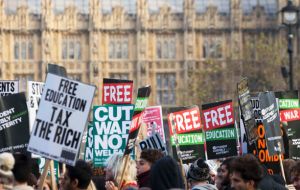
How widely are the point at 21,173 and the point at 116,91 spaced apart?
970 cm

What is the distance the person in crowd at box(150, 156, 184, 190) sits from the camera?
11.8 meters

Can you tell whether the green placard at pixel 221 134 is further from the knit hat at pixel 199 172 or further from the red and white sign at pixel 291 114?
the knit hat at pixel 199 172

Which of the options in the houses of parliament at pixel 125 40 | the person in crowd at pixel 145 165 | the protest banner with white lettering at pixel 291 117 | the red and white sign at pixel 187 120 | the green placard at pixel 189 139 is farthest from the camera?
A: the houses of parliament at pixel 125 40

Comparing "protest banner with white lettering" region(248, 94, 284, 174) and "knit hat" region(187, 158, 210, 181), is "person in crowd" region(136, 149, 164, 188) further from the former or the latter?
"protest banner with white lettering" region(248, 94, 284, 174)

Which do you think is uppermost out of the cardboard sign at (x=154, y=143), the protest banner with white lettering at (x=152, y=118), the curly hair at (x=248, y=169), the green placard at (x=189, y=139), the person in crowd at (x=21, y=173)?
the curly hair at (x=248, y=169)

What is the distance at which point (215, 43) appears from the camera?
71812 millimetres

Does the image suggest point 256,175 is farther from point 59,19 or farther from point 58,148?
point 59,19

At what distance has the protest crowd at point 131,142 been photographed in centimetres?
1185

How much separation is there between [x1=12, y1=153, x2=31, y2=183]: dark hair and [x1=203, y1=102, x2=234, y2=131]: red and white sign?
382 inches

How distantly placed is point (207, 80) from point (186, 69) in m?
6.96

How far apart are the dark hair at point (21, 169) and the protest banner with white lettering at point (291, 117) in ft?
27.8

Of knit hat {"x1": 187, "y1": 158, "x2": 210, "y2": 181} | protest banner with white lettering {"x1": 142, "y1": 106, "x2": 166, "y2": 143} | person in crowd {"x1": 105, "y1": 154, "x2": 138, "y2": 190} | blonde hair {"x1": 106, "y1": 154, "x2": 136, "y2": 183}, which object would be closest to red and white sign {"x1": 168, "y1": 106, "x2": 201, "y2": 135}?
protest banner with white lettering {"x1": 142, "y1": 106, "x2": 166, "y2": 143}

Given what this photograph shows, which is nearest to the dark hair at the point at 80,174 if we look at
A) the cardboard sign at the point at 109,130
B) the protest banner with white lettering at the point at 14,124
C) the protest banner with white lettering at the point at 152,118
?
the protest banner with white lettering at the point at 14,124

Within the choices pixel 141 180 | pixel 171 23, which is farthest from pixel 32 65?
pixel 141 180
